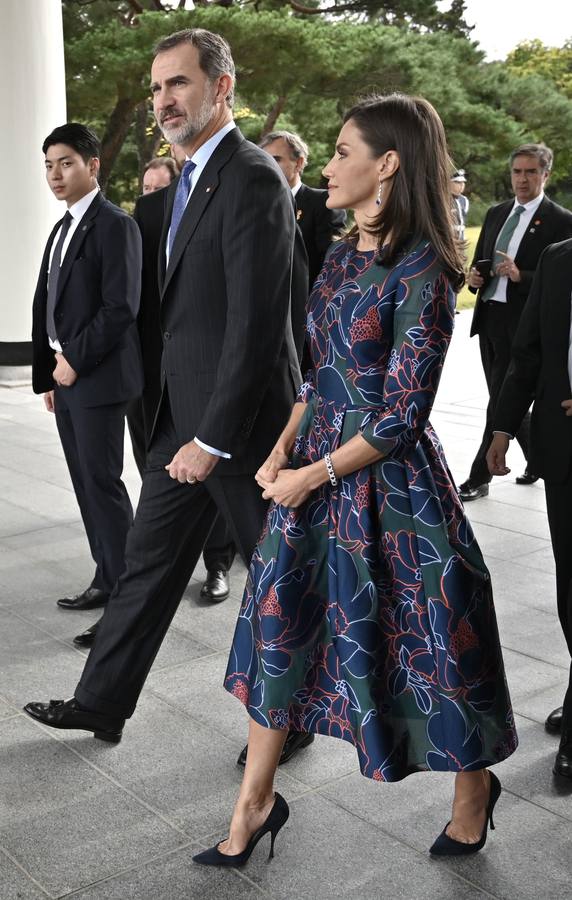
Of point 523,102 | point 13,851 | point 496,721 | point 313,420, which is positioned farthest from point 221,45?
point 523,102

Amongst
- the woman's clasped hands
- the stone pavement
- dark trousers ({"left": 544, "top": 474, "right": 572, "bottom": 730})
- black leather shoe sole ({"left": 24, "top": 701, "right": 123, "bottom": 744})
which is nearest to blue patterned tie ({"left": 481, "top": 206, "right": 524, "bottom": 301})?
the stone pavement

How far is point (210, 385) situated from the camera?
9.31 ft

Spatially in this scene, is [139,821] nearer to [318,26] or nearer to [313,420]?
[313,420]

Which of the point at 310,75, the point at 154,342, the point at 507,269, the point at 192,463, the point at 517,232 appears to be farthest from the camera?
the point at 310,75

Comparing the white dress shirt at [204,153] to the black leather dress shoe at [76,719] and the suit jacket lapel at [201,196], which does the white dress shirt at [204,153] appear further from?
the black leather dress shoe at [76,719]

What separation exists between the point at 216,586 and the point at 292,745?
1396 millimetres

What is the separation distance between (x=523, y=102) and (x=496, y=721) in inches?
891

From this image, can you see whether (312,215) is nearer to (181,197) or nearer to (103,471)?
(103,471)

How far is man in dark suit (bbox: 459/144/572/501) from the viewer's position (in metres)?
5.91

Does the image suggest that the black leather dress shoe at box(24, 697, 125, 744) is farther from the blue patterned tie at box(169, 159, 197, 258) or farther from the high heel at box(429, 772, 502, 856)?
the blue patterned tie at box(169, 159, 197, 258)

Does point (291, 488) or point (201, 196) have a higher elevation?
point (201, 196)

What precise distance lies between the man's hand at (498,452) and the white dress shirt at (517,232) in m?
2.73

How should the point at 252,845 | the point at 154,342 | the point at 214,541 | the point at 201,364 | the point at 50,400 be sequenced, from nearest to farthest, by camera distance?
the point at 252,845, the point at 201,364, the point at 50,400, the point at 154,342, the point at 214,541

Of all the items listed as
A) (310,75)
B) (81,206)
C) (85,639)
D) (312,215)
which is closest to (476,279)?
(312,215)
